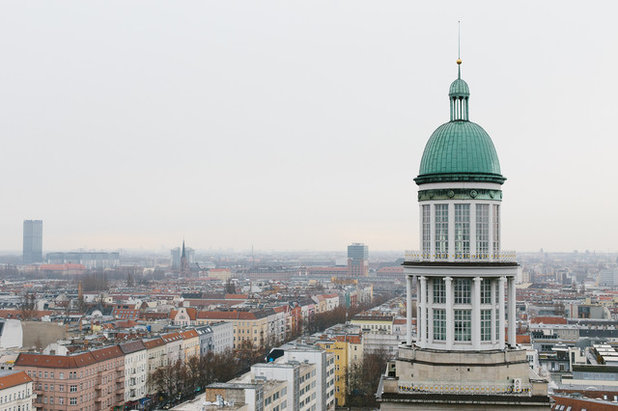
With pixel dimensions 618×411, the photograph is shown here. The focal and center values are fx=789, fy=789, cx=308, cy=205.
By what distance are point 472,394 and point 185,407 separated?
5049 centimetres

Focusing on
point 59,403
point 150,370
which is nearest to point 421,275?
point 59,403

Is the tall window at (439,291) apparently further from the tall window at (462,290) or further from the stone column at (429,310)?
the tall window at (462,290)

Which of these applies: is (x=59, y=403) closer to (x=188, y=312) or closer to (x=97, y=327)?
(x=97, y=327)

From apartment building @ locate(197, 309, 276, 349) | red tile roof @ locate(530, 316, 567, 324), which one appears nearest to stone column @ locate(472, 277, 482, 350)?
red tile roof @ locate(530, 316, 567, 324)

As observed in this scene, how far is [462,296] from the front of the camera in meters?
36.3

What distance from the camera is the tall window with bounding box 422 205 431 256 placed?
122 ft

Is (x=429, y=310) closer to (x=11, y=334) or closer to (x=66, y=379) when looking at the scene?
(x=66, y=379)

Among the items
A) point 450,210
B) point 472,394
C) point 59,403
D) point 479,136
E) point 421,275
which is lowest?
point 59,403

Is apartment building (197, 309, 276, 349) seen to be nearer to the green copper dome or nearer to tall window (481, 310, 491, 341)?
the green copper dome

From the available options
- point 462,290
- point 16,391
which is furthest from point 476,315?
point 16,391

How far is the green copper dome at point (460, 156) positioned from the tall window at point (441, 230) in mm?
1368

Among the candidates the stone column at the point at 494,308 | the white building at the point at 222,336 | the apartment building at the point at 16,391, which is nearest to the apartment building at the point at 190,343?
the white building at the point at 222,336

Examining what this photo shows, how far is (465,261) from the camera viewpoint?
36.2m

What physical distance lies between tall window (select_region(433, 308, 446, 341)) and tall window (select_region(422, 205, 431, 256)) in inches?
110
